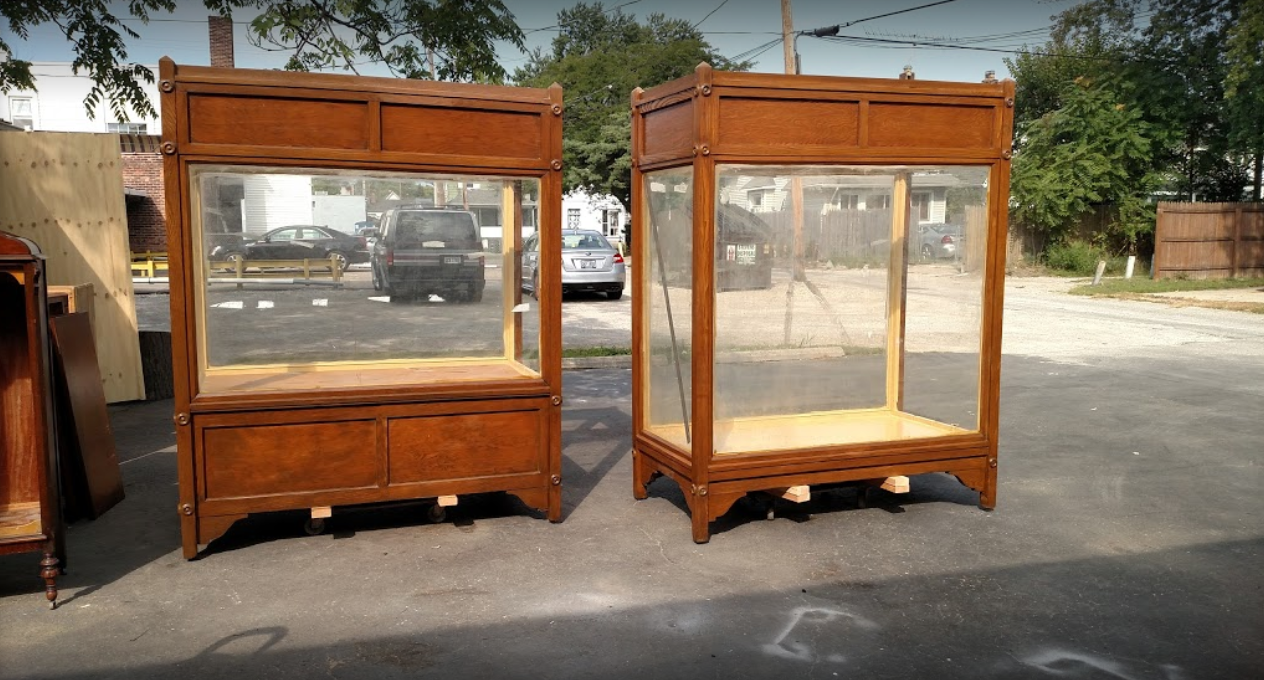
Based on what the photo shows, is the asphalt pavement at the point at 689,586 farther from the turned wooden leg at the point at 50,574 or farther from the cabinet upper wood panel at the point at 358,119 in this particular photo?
the cabinet upper wood panel at the point at 358,119

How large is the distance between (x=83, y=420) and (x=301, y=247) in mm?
1640

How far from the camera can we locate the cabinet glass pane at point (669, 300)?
5664 mm

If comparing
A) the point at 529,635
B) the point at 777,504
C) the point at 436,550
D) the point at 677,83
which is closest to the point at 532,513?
the point at 436,550

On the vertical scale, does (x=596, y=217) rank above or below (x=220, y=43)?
below

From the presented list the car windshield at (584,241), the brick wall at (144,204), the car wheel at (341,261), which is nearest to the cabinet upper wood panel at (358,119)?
the car wheel at (341,261)

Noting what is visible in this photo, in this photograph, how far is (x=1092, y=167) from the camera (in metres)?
26.3

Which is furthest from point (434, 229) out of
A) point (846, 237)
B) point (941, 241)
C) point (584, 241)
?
point (584, 241)

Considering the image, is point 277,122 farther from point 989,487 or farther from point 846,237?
point 989,487

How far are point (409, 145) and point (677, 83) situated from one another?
1473mm

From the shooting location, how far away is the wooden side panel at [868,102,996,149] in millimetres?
5477

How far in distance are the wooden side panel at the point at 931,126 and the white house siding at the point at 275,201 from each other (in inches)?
123

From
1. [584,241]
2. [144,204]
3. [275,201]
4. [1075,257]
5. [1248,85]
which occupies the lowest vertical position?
[1075,257]

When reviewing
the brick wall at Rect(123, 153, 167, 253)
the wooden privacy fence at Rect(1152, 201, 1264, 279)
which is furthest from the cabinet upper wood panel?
the brick wall at Rect(123, 153, 167, 253)

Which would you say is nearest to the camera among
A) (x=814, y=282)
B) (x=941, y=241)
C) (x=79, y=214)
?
(x=941, y=241)
